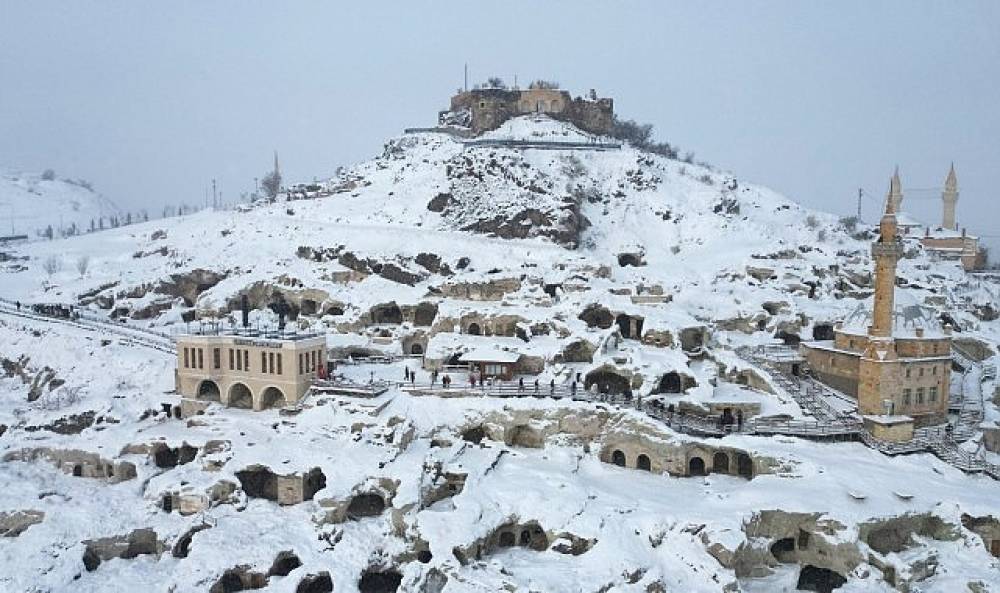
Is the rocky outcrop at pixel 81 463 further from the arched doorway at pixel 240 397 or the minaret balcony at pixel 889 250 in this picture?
the minaret balcony at pixel 889 250

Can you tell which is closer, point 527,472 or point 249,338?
point 527,472

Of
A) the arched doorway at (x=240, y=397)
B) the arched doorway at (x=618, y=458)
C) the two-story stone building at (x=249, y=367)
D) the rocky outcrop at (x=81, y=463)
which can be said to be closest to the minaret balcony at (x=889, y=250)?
the arched doorway at (x=618, y=458)

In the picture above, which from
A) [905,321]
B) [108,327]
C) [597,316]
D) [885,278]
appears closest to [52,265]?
[108,327]

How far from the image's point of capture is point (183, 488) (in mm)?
35062

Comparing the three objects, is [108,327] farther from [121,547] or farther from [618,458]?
[618,458]

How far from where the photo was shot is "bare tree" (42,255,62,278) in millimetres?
78062

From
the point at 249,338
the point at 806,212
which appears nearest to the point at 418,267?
the point at 249,338

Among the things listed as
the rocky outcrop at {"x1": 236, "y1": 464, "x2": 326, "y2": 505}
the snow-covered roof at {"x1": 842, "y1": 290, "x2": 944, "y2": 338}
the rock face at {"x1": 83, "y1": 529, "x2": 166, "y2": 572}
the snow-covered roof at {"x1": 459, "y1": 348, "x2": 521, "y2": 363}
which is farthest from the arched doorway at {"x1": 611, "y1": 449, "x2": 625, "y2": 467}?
the rock face at {"x1": 83, "y1": 529, "x2": 166, "y2": 572}

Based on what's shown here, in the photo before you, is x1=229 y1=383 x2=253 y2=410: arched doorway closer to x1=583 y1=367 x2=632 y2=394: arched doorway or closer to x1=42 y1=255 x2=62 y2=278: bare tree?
x1=583 y1=367 x2=632 y2=394: arched doorway

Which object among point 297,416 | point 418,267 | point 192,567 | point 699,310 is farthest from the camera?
point 418,267

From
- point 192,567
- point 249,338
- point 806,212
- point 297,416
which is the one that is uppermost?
point 806,212

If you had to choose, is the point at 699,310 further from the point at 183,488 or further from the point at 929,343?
the point at 183,488

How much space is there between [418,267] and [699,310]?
24.6 meters

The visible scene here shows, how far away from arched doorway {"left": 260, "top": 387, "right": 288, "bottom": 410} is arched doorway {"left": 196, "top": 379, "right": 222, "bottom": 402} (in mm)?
3043
